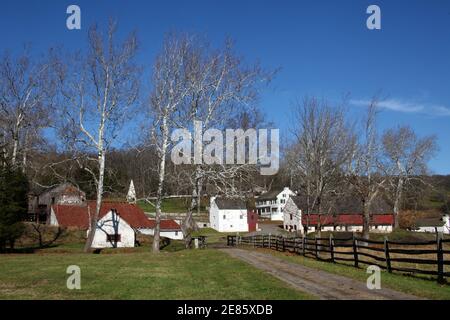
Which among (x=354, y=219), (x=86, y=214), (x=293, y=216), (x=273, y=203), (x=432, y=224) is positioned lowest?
(x=432, y=224)

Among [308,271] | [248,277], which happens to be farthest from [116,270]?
[308,271]

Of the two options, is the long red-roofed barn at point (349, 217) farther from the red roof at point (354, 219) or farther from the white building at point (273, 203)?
the white building at point (273, 203)

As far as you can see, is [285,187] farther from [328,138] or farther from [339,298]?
[339,298]

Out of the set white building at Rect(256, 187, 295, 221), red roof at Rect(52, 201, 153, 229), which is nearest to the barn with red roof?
red roof at Rect(52, 201, 153, 229)

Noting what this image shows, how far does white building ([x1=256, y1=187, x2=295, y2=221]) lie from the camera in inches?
4021

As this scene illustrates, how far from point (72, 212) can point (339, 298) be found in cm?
4909

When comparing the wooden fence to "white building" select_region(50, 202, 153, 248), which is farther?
"white building" select_region(50, 202, 153, 248)

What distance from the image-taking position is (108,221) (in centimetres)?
4872

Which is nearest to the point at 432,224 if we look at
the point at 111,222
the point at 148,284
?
the point at 111,222

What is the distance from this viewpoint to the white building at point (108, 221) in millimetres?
48312

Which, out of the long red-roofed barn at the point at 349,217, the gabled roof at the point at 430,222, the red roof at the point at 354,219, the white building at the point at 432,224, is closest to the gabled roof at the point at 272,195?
the long red-roofed barn at the point at 349,217

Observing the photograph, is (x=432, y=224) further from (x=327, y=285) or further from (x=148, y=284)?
(x=148, y=284)

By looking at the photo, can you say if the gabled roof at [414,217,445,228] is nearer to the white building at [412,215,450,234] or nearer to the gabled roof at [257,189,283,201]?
the white building at [412,215,450,234]

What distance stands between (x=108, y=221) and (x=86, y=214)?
7.27 metres
